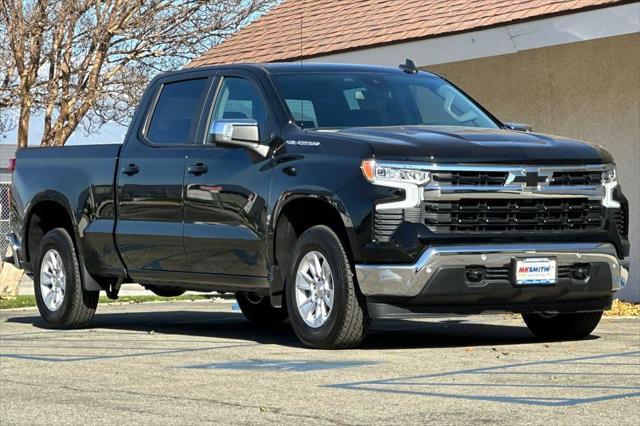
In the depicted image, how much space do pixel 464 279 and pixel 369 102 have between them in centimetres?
197

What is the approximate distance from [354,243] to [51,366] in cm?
210

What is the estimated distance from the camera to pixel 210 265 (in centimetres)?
1163

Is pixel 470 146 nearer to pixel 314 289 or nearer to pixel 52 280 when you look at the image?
pixel 314 289

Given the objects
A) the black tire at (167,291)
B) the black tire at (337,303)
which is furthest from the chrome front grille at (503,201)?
the black tire at (167,291)

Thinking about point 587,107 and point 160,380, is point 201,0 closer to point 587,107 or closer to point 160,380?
point 587,107

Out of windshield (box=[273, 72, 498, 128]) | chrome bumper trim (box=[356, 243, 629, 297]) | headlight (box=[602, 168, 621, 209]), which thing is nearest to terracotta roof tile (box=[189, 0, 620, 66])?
windshield (box=[273, 72, 498, 128])

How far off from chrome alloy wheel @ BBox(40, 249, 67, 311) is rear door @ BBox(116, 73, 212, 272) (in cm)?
100

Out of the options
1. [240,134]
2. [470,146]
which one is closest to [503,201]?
[470,146]

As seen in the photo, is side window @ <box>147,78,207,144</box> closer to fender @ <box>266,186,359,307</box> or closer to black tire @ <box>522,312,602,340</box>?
fender @ <box>266,186,359,307</box>

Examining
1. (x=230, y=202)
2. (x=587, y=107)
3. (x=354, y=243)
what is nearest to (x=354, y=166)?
(x=354, y=243)

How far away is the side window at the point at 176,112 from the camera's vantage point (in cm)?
1223

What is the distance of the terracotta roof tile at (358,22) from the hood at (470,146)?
462 centimetres

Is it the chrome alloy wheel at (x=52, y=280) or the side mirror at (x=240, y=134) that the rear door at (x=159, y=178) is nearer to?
the side mirror at (x=240, y=134)

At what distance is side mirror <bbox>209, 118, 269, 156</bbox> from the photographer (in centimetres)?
1109
